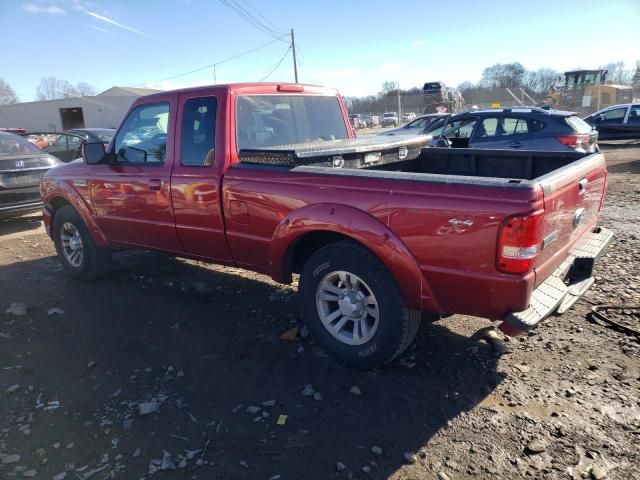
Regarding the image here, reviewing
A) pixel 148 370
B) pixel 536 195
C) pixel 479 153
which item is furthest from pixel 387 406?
pixel 479 153

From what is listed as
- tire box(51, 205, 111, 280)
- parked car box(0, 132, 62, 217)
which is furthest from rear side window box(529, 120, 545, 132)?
parked car box(0, 132, 62, 217)

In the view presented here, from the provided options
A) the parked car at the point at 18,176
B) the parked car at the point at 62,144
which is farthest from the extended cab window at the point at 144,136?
the parked car at the point at 62,144

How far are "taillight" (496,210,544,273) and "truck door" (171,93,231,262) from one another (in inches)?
88.2

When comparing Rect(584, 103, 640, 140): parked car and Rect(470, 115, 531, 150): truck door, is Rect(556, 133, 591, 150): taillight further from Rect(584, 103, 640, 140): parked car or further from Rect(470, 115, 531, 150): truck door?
Rect(584, 103, 640, 140): parked car

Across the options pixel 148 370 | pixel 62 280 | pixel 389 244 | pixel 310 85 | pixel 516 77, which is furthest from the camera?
pixel 516 77

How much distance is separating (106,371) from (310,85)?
318 cm

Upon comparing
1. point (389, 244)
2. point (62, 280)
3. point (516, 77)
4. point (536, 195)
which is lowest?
point (62, 280)

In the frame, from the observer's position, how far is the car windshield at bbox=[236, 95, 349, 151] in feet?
12.8

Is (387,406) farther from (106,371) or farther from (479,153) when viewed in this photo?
(479,153)

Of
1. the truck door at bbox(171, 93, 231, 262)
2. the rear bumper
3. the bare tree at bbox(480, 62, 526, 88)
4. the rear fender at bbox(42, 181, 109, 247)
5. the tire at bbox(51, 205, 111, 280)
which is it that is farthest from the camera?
the bare tree at bbox(480, 62, 526, 88)

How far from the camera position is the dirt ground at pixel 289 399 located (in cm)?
244

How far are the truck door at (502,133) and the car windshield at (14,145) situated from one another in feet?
28.3

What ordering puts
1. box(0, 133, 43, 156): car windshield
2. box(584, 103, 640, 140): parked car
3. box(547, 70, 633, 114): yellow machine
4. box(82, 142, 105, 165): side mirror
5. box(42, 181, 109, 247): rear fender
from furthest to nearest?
box(547, 70, 633, 114): yellow machine, box(584, 103, 640, 140): parked car, box(0, 133, 43, 156): car windshield, box(42, 181, 109, 247): rear fender, box(82, 142, 105, 165): side mirror

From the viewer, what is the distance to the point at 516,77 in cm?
6525
